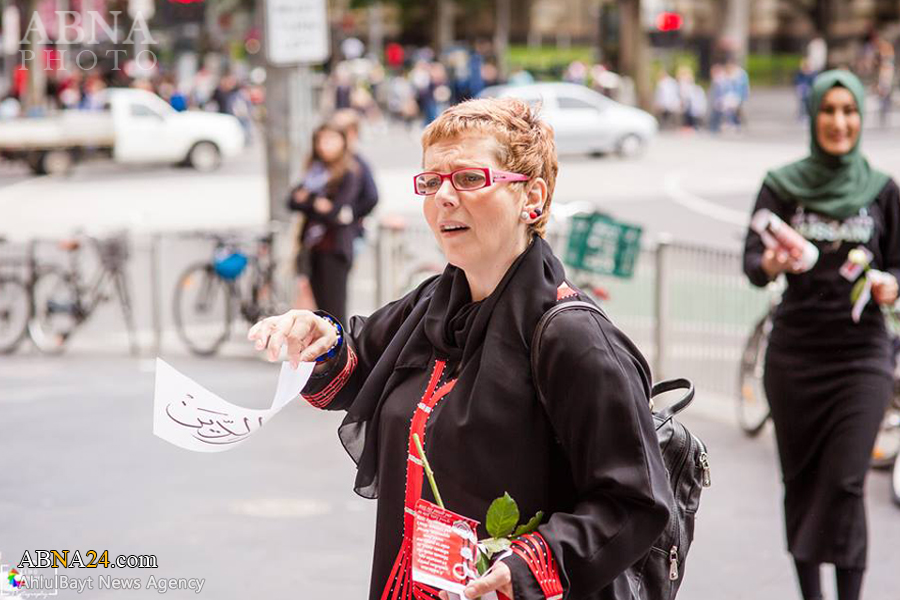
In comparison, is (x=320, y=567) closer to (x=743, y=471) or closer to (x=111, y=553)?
(x=111, y=553)

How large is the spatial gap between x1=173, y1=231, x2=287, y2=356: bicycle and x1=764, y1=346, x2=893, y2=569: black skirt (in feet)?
20.5

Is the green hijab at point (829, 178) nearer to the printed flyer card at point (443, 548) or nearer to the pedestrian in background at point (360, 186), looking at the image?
the printed flyer card at point (443, 548)

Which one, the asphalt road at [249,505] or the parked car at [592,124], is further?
the parked car at [592,124]

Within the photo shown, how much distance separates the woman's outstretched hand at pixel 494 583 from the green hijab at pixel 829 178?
2.93m

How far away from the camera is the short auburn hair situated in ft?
9.08

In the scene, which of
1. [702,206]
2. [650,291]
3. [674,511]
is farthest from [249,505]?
[702,206]

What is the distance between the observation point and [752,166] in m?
27.3

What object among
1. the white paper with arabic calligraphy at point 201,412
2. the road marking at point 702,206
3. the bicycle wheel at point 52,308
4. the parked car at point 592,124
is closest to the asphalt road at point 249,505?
the bicycle wheel at point 52,308

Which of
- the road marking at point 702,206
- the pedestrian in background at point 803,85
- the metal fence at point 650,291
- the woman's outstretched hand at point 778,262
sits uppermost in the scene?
the woman's outstretched hand at point 778,262

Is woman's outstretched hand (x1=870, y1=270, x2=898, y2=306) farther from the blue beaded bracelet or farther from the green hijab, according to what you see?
the blue beaded bracelet

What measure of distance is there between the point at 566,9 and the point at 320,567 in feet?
226

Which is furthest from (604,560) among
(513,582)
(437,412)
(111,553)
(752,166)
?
(752,166)

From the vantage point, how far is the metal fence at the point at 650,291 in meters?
8.74

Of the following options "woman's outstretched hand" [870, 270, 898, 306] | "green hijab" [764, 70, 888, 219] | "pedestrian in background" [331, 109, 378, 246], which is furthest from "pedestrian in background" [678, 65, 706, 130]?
"woman's outstretched hand" [870, 270, 898, 306]
